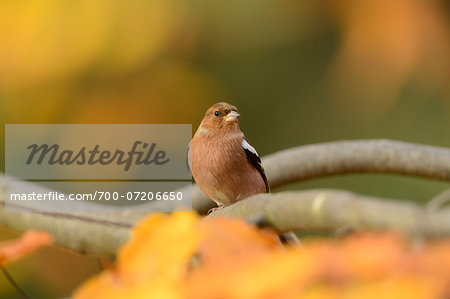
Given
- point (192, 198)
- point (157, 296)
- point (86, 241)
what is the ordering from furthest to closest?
1. point (192, 198)
2. point (86, 241)
3. point (157, 296)

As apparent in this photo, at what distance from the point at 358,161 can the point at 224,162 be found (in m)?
0.66

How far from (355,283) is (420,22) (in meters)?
4.21

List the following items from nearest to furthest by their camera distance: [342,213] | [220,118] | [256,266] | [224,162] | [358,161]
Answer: [256,266] → [342,213] → [358,161] → [224,162] → [220,118]

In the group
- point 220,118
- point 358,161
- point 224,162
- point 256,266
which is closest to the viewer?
point 256,266

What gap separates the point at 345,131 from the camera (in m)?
4.81

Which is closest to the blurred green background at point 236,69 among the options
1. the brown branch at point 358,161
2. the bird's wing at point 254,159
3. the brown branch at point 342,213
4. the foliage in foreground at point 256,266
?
the bird's wing at point 254,159

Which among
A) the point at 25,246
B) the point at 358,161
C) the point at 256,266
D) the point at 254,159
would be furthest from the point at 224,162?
the point at 256,266

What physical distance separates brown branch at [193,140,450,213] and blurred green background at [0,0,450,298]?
1.76 metres

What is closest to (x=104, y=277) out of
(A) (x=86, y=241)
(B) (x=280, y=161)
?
(A) (x=86, y=241)

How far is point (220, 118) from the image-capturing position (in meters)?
2.88

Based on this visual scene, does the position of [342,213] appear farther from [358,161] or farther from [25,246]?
[358,161]

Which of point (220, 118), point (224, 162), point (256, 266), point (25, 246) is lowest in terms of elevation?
point (224, 162)

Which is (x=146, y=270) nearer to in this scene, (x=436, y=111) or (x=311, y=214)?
(x=311, y=214)

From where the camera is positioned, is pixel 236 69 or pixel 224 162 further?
pixel 236 69
